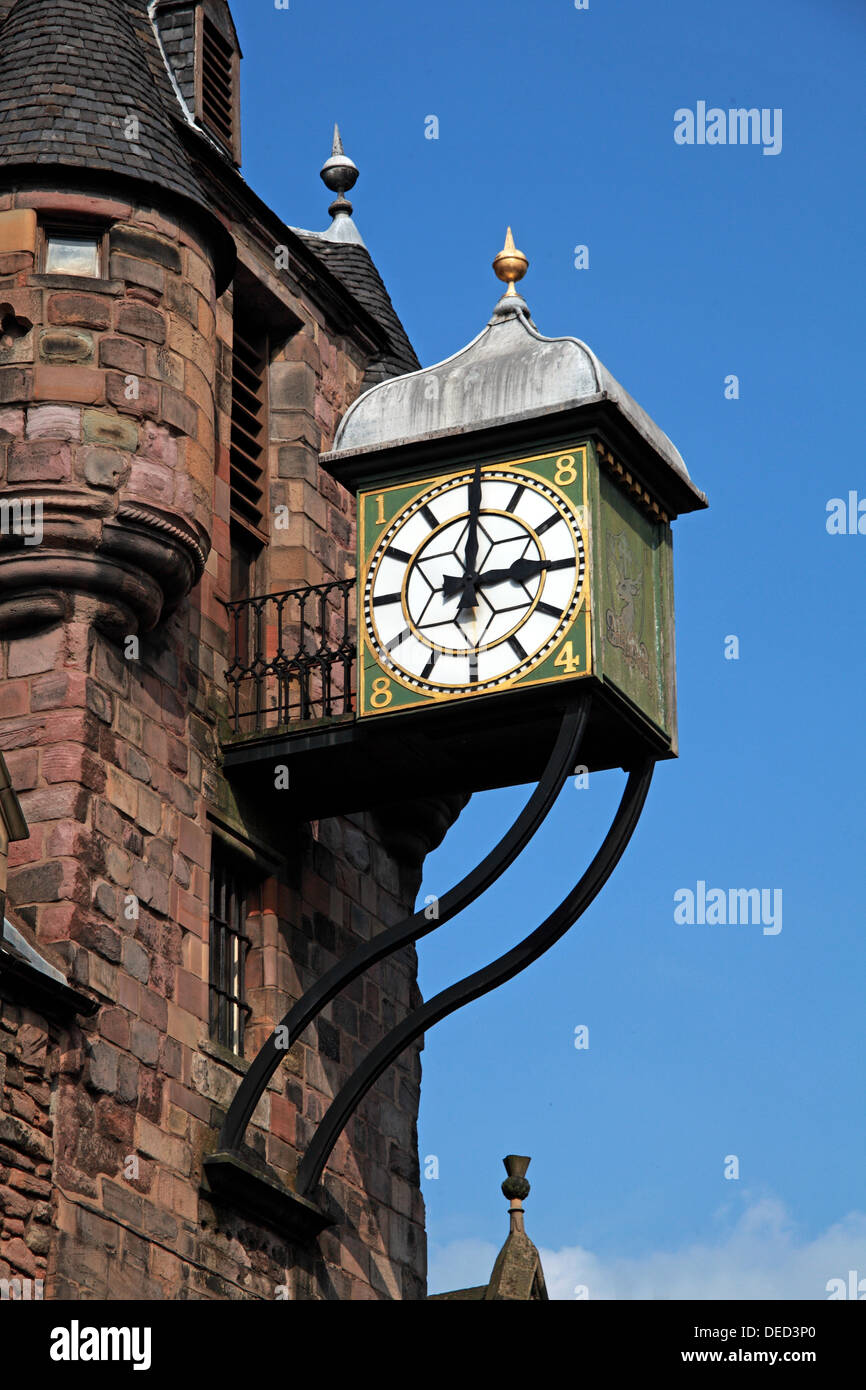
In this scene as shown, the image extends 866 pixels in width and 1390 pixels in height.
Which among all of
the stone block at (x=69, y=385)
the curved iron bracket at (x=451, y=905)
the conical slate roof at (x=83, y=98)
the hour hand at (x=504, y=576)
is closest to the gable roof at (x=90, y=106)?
the conical slate roof at (x=83, y=98)

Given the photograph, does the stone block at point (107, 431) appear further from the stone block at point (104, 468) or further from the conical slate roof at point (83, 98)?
the conical slate roof at point (83, 98)

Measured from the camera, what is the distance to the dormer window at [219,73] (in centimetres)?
2138

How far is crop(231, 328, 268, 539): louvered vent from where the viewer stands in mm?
20703

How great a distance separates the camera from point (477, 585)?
60.0ft

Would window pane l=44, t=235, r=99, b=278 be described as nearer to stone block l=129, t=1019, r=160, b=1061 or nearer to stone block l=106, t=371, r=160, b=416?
stone block l=106, t=371, r=160, b=416

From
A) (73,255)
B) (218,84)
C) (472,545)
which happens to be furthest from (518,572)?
(218,84)

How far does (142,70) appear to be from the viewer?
64.2 feet

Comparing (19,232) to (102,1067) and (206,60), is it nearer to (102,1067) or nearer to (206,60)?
(206,60)

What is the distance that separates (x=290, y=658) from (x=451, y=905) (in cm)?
258

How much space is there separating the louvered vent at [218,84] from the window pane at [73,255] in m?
3.10

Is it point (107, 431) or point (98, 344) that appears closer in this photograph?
point (107, 431)

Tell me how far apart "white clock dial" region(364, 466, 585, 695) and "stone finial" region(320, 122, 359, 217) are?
5.29m

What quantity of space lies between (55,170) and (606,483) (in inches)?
139
